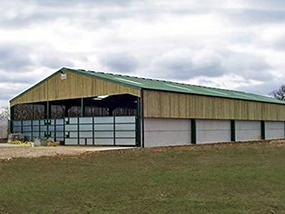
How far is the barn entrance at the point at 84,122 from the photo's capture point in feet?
112

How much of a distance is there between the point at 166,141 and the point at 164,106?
9.42 ft

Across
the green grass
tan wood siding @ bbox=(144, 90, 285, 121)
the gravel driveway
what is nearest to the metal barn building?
tan wood siding @ bbox=(144, 90, 285, 121)

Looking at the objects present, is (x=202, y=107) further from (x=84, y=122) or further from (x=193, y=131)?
(x=84, y=122)

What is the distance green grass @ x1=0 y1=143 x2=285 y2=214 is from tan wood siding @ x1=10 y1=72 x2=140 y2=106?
16.8 meters

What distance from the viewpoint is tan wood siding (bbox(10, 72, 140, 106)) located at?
35612 millimetres

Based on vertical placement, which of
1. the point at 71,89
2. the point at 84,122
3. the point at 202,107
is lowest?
the point at 84,122

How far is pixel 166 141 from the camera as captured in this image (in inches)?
1425

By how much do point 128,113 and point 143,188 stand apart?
38.3m

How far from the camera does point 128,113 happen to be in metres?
51.1

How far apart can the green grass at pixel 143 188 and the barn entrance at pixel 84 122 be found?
49.5 feet

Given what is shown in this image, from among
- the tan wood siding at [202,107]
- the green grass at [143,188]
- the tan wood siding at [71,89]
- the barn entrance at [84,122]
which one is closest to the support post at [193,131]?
the tan wood siding at [202,107]

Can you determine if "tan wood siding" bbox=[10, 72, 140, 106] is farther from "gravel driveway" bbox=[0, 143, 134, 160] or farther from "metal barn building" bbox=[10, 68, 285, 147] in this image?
"gravel driveway" bbox=[0, 143, 134, 160]

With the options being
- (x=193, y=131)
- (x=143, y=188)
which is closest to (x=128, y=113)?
(x=193, y=131)

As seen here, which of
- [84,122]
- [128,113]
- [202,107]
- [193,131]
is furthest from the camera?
[128,113]
